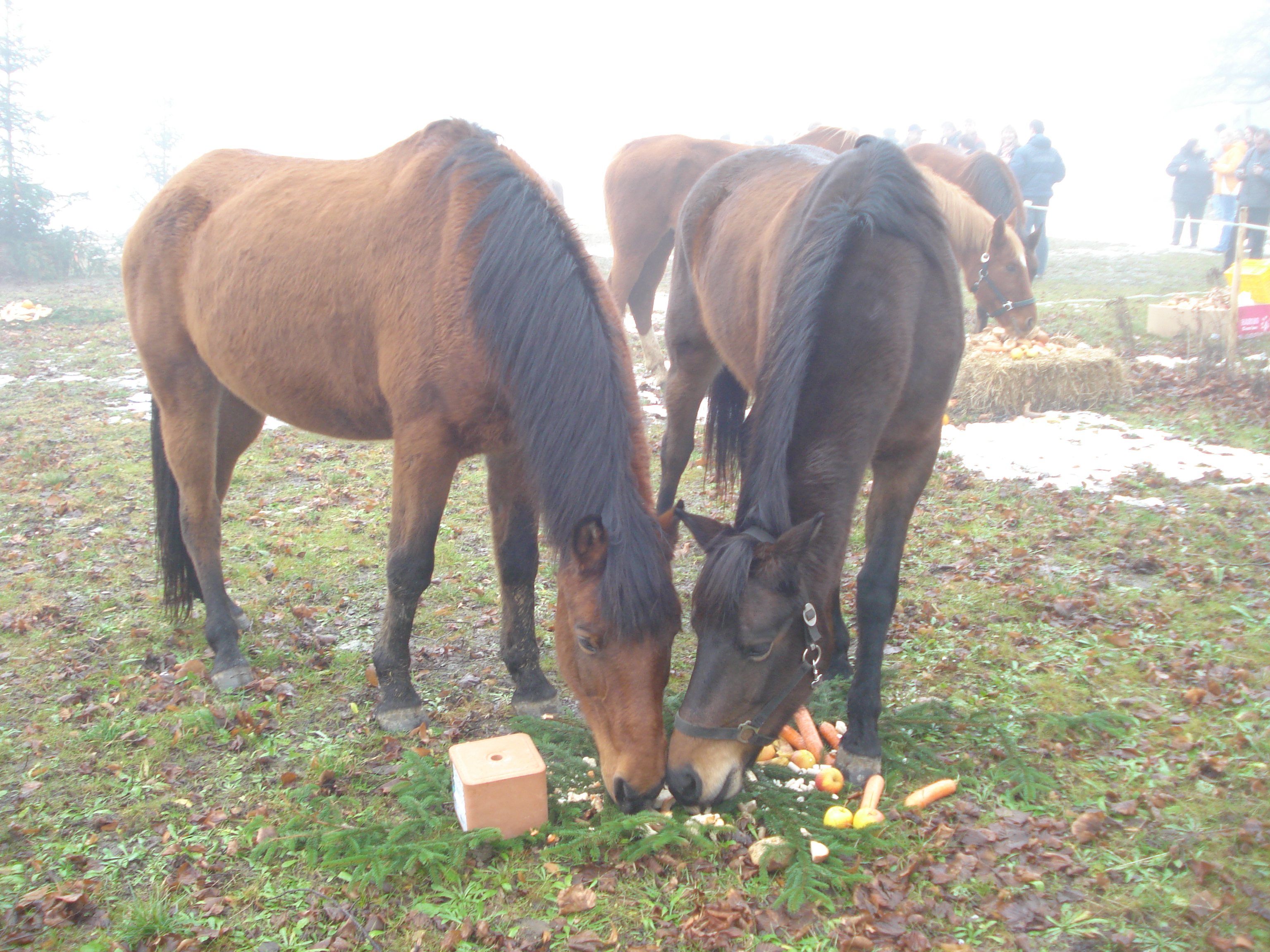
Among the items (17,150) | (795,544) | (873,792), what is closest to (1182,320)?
(873,792)

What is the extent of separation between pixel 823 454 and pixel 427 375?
1.60 meters

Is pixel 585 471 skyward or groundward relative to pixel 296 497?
skyward

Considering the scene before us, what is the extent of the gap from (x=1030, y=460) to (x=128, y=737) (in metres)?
6.95

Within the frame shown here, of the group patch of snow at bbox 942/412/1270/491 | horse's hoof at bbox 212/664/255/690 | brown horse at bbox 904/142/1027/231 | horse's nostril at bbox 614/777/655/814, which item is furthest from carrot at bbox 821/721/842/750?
brown horse at bbox 904/142/1027/231

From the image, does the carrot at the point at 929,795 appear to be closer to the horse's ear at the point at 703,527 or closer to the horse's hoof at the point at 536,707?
the horse's ear at the point at 703,527

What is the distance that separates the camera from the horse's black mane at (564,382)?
2723 mm

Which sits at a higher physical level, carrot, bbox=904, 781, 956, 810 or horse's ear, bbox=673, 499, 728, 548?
horse's ear, bbox=673, 499, 728, 548

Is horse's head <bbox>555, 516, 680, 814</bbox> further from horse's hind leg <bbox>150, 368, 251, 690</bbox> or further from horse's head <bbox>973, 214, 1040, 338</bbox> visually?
horse's head <bbox>973, 214, 1040, 338</bbox>

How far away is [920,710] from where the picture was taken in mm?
3568

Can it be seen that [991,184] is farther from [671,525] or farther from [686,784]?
[686,784]

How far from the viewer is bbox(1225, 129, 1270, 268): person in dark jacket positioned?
13.3 m

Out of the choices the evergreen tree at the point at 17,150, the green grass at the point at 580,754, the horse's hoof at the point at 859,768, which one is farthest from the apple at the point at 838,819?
the evergreen tree at the point at 17,150

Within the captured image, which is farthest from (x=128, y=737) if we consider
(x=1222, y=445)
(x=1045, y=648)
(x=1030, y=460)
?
(x=1222, y=445)

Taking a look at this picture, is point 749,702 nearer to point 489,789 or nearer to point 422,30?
point 489,789
